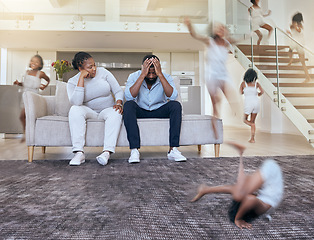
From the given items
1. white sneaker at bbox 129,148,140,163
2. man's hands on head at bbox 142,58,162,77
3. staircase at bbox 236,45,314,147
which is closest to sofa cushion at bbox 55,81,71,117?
white sneaker at bbox 129,148,140,163

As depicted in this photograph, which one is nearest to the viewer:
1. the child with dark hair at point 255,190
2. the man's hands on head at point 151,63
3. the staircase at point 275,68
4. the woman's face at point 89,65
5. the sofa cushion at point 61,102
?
the child with dark hair at point 255,190

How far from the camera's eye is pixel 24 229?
0.39 m

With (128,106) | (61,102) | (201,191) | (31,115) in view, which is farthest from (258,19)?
(61,102)

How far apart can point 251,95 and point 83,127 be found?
39.6 inches

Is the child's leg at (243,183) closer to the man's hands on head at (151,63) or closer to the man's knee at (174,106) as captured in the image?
the man's hands on head at (151,63)

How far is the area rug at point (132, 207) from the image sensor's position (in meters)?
0.37

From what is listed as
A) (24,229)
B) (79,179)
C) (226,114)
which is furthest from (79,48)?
(226,114)

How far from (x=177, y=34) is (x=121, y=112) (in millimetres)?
2308

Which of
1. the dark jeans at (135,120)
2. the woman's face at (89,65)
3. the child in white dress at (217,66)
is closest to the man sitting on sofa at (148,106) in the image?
the dark jeans at (135,120)

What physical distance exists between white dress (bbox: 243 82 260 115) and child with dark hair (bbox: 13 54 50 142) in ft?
0.56

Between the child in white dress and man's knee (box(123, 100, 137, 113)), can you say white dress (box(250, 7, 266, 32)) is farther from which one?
man's knee (box(123, 100, 137, 113))

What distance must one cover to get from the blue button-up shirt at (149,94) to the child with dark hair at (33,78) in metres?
0.79

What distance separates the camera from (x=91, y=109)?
1.19 metres

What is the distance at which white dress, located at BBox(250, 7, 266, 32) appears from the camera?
158mm
